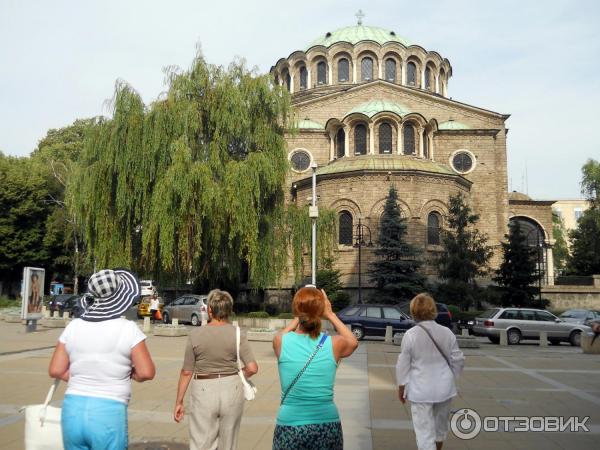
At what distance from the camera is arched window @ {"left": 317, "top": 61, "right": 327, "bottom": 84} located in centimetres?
4616

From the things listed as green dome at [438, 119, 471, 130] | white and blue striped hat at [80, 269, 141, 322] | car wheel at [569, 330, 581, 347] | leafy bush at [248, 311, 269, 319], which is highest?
green dome at [438, 119, 471, 130]

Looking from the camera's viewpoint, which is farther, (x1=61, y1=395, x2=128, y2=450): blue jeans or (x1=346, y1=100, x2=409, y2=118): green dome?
(x1=346, y1=100, x2=409, y2=118): green dome

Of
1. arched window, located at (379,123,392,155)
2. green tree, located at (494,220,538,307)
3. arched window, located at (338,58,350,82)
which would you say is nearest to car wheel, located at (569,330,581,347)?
green tree, located at (494,220,538,307)

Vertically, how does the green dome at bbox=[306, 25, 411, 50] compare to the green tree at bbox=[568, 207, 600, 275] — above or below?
above

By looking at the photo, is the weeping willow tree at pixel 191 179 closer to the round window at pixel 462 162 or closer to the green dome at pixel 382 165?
the green dome at pixel 382 165

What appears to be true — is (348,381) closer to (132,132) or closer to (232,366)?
(232,366)

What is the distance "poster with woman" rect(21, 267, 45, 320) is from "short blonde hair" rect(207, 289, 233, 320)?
18.5m

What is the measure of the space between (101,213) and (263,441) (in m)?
19.5

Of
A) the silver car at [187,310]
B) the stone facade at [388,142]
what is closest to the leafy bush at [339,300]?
the stone facade at [388,142]

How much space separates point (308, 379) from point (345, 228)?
31529 mm

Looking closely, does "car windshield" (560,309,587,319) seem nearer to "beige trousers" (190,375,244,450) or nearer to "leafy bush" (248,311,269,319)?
"leafy bush" (248,311,269,319)

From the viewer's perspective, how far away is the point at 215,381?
459cm

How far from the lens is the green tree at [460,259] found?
3191 centimetres

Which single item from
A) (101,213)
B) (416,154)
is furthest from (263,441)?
(416,154)
